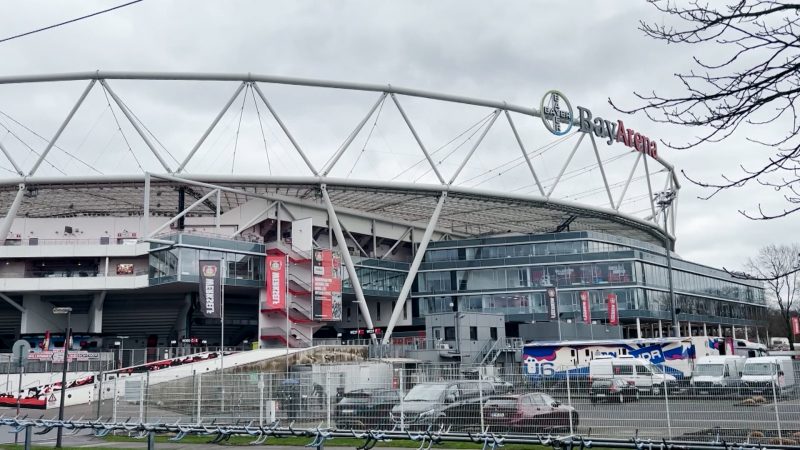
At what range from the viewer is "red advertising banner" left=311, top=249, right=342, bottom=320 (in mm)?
61188

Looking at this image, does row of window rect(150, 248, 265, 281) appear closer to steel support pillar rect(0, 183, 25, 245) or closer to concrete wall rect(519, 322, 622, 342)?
steel support pillar rect(0, 183, 25, 245)

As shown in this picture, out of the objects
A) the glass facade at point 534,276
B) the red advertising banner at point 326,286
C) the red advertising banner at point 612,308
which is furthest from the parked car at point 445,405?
the red advertising banner at point 612,308

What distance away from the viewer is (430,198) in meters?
69.1

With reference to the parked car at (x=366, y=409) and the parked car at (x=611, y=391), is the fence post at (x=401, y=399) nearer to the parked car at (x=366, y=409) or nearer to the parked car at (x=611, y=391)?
the parked car at (x=366, y=409)

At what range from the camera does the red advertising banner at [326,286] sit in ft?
201

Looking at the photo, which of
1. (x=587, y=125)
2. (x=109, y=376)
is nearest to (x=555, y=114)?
(x=587, y=125)

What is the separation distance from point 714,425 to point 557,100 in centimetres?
5692

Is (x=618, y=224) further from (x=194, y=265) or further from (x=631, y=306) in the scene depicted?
(x=194, y=265)

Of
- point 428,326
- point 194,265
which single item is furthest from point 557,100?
point 194,265

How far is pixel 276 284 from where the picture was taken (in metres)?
61.7

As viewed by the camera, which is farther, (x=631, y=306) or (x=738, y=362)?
(x=631, y=306)

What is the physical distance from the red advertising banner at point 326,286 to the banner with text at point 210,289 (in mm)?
9206

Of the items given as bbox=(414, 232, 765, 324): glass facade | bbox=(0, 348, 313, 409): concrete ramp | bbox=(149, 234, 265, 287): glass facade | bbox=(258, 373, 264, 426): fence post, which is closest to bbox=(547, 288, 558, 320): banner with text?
bbox=(414, 232, 765, 324): glass facade

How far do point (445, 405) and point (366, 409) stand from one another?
85.7 inches
